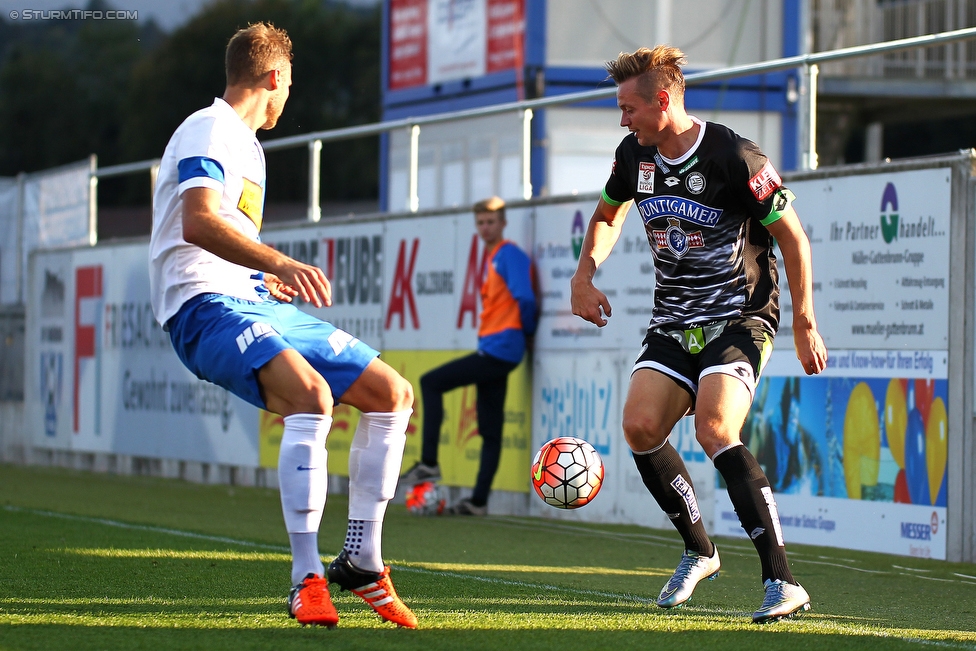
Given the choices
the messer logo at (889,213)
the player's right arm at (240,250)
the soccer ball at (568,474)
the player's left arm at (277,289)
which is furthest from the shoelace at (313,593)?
the messer logo at (889,213)

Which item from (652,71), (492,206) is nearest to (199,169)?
(652,71)

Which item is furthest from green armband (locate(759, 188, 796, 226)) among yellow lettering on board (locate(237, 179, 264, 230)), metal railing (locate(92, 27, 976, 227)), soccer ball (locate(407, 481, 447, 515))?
soccer ball (locate(407, 481, 447, 515))

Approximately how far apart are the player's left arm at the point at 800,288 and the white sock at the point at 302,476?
187cm

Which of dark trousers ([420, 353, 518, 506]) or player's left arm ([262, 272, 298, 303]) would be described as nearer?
player's left arm ([262, 272, 298, 303])

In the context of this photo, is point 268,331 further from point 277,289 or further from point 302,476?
point 302,476

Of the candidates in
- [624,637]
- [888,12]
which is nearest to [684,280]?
[624,637]

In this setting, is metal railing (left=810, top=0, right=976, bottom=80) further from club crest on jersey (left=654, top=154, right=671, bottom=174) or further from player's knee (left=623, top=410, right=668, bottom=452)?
player's knee (left=623, top=410, right=668, bottom=452)

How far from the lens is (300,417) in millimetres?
4996

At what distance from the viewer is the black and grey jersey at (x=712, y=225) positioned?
5.70 m

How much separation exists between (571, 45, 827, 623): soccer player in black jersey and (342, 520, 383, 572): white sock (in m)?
1.26

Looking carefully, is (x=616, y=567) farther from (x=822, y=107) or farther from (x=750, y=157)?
(x=822, y=107)

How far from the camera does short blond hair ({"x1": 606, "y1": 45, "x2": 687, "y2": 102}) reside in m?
5.74

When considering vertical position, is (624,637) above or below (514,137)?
below

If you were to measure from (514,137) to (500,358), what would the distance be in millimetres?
11654
